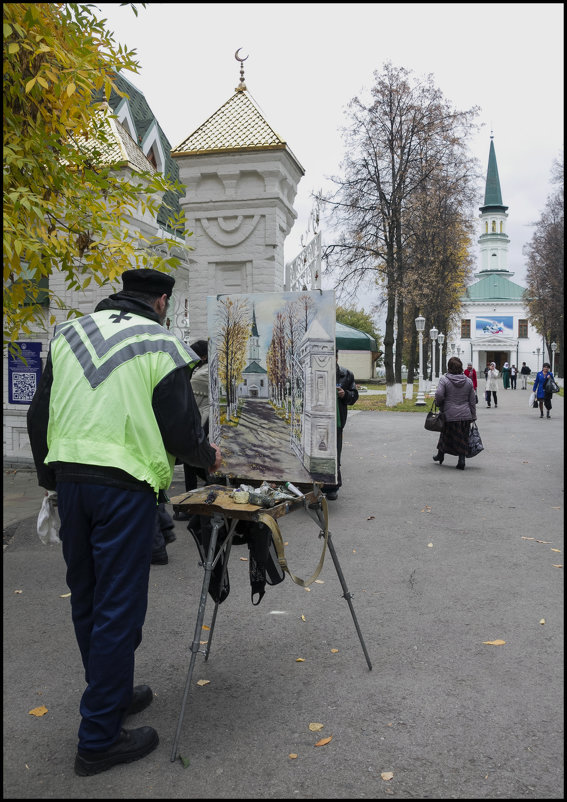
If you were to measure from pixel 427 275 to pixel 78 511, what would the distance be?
25.9 meters

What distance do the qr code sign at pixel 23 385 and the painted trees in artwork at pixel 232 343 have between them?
6.44 m

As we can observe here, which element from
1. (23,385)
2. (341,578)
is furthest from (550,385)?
(341,578)

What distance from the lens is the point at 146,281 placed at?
321cm

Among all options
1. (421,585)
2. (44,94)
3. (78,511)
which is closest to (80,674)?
(78,511)

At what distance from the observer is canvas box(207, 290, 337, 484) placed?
4.66m

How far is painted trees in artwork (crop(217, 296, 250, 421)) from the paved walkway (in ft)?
5.09

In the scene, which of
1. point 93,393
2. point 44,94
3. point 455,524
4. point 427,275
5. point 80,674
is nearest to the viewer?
point 93,393

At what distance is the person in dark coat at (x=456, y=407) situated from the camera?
36.1 feet

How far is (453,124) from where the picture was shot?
2594cm

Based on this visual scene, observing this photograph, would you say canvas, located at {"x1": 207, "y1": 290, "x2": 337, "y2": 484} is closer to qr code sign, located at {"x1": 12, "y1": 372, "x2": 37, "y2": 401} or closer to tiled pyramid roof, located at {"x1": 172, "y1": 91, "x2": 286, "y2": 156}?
tiled pyramid roof, located at {"x1": 172, "y1": 91, "x2": 286, "y2": 156}

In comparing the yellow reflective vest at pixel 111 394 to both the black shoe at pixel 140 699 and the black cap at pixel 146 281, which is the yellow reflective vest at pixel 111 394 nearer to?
the black cap at pixel 146 281

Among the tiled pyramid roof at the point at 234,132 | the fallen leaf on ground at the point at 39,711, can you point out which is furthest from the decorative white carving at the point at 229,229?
the fallen leaf on ground at the point at 39,711

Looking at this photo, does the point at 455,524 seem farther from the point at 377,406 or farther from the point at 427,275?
the point at 427,275

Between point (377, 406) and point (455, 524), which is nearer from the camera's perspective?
point (455, 524)
